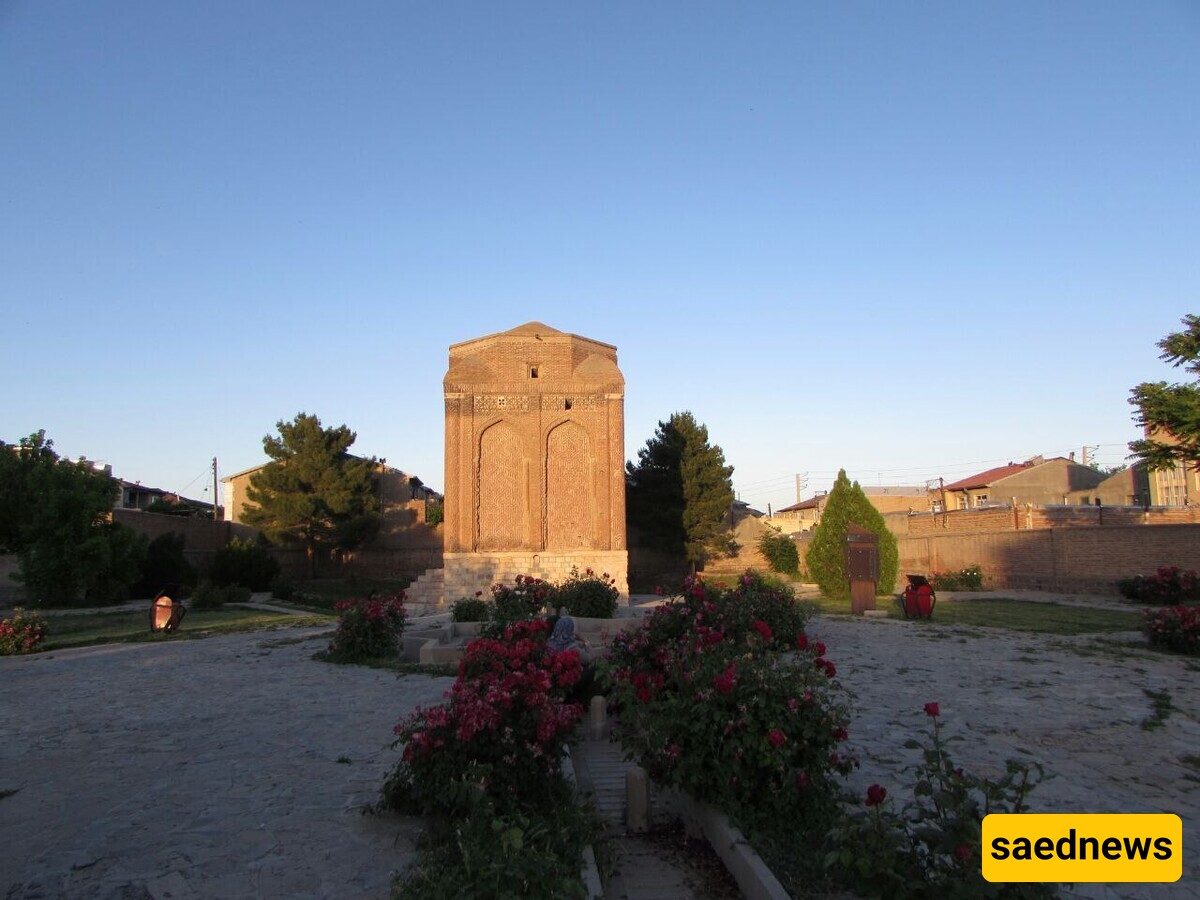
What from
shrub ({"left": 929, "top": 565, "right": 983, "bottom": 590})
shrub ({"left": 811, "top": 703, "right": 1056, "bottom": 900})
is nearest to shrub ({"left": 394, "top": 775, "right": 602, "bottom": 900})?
shrub ({"left": 811, "top": 703, "right": 1056, "bottom": 900})

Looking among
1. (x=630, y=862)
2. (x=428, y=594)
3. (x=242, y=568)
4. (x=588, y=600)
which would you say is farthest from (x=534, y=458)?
(x=630, y=862)

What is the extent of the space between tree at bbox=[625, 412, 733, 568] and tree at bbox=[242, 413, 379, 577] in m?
11.9

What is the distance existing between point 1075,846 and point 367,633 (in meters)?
10.6

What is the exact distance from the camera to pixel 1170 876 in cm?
323

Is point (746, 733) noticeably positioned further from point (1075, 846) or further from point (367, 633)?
point (367, 633)

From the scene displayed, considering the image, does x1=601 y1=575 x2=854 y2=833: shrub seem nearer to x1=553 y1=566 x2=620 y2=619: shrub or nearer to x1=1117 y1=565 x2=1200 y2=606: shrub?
x1=553 y1=566 x2=620 y2=619: shrub

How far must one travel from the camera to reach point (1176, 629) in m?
11.0

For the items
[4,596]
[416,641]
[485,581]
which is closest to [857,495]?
[485,581]

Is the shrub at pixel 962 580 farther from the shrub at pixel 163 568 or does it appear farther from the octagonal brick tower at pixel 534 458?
the shrub at pixel 163 568

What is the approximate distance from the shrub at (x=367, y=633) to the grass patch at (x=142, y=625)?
18.9ft

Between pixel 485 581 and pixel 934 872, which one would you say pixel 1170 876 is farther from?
pixel 485 581

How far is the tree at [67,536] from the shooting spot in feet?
73.8

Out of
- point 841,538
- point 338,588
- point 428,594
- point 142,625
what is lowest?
point 338,588

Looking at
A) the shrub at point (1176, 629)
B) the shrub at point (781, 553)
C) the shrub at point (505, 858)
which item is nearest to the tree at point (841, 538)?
the shrub at point (1176, 629)
